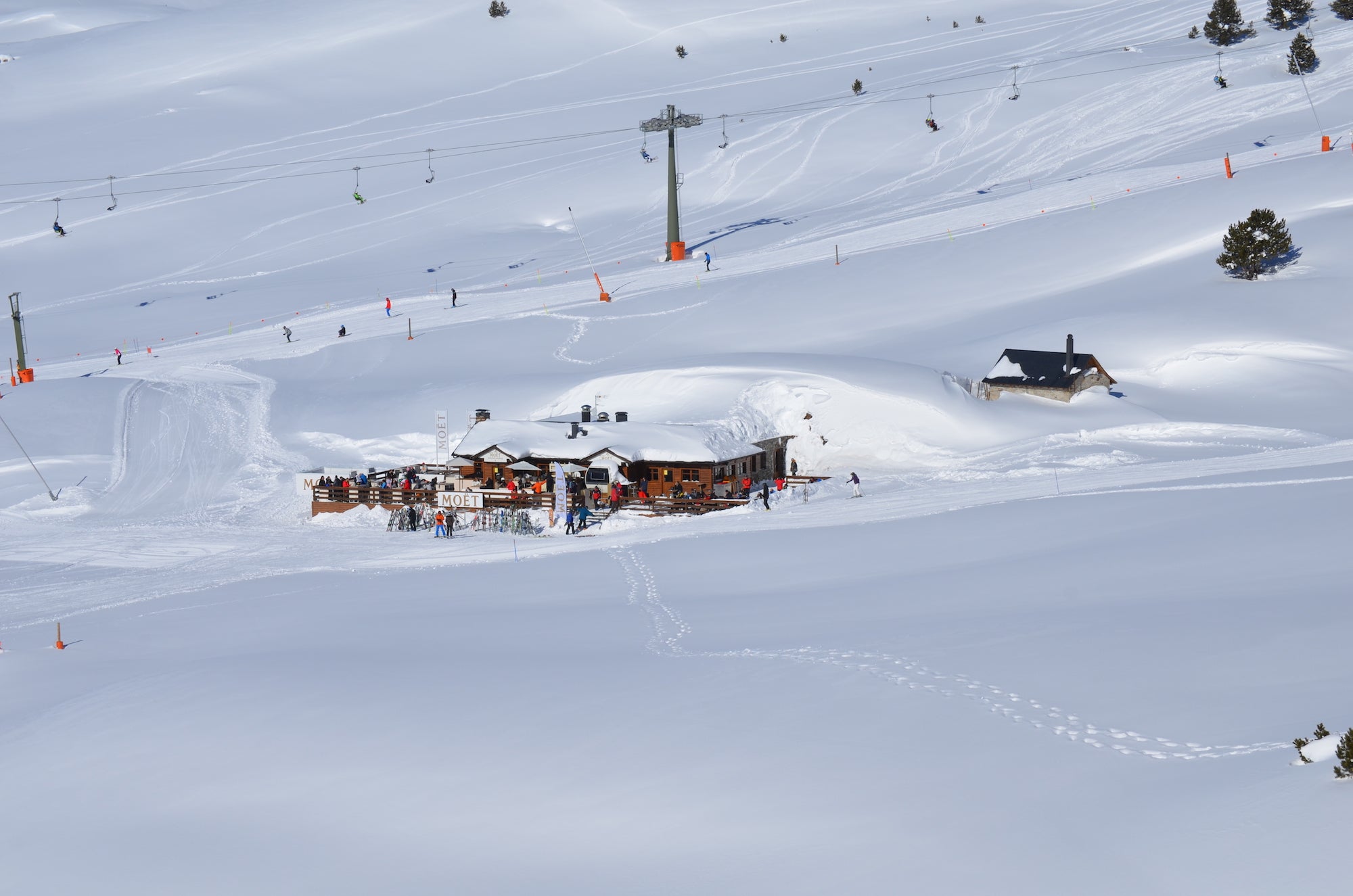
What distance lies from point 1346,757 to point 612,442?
25873 mm

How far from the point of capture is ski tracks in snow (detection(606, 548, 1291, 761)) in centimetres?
995

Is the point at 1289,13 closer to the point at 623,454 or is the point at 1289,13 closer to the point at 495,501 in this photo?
the point at 623,454

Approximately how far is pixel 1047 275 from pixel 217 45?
85315mm

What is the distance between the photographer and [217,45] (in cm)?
10631

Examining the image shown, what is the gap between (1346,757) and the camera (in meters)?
7.87

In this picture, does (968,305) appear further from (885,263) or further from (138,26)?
(138,26)

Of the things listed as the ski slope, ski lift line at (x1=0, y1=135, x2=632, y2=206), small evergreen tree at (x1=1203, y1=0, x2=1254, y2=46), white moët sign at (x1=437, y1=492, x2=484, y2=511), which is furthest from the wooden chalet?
small evergreen tree at (x1=1203, y1=0, x2=1254, y2=46)

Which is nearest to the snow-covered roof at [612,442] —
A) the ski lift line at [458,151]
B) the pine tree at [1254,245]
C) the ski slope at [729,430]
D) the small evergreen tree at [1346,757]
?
the ski slope at [729,430]

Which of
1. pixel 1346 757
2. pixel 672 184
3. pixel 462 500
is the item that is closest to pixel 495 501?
pixel 462 500

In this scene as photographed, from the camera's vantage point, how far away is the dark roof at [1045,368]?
116ft

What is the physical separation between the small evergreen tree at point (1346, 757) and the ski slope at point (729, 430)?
0.15 m

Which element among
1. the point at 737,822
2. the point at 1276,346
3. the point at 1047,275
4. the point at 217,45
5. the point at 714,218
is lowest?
the point at 737,822

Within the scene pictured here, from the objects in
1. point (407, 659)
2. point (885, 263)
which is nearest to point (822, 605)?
point (407, 659)

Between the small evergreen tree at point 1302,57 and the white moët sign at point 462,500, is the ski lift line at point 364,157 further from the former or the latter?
the white moët sign at point 462,500
